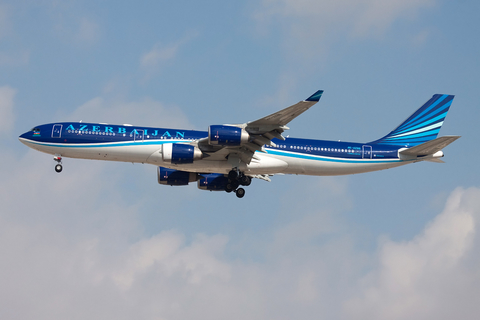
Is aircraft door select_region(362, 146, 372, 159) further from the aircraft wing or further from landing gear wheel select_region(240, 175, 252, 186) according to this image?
landing gear wheel select_region(240, 175, 252, 186)

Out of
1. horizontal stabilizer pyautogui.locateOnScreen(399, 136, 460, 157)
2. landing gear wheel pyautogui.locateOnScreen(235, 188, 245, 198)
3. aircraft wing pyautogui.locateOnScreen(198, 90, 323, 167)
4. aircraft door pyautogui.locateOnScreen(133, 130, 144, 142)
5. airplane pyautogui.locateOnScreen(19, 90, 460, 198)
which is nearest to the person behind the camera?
aircraft wing pyautogui.locateOnScreen(198, 90, 323, 167)

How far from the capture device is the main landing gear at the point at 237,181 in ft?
144

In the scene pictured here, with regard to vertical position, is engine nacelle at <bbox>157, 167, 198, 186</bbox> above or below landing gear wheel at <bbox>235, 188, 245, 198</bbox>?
above

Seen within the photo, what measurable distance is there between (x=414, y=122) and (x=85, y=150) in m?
29.2

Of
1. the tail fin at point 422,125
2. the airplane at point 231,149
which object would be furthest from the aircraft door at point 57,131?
the tail fin at point 422,125

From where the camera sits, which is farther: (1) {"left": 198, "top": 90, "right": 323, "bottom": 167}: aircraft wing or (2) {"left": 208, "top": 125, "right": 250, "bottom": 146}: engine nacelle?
(2) {"left": 208, "top": 125, "right": 250, "bottom": 146}: engine nacelle

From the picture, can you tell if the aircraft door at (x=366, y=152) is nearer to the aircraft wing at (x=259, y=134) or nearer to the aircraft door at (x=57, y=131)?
the aircraft wing at (x=259, y=134)

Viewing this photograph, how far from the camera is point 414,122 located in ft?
168

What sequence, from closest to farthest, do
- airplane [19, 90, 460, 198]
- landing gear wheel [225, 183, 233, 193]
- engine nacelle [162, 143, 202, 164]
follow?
airplane [19, 90, 460, 198]
engine nacelle [162, 143, 202, 164]
landing gear wheel [225, 183, 233, 193]

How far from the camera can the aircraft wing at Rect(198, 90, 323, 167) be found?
36656mm

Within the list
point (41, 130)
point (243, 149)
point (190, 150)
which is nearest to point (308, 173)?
point (243, 149)

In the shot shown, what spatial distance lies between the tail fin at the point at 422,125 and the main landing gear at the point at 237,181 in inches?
485

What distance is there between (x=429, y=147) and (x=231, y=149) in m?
15.9

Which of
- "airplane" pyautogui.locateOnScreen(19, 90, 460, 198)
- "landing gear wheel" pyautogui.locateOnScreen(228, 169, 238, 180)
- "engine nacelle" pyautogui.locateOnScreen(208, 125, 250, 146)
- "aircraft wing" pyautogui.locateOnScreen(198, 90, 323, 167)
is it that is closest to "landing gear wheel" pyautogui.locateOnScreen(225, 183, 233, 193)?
"airplane" pyautogui.locateOnScreen(19, 90, 460, 198)
